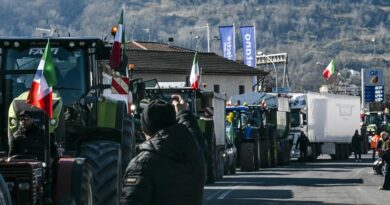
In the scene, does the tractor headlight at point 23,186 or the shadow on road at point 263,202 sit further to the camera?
the shadow on road at point 263,202

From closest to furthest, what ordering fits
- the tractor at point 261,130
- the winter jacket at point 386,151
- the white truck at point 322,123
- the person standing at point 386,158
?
the person standing at point 386,158, the winter jacket at point 386,151, the tractor at point 261,130, the white truck at point 322,123

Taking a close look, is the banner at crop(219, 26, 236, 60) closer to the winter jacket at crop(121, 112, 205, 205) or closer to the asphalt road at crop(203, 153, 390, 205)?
the asphalt road at crop(203, 153, 390, 205)

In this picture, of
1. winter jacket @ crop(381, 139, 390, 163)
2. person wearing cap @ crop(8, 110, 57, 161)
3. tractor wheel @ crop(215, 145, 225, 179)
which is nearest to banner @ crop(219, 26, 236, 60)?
tractor wheel @ crop(215, 145, 225, 179)

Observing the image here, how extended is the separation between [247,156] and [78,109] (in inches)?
962

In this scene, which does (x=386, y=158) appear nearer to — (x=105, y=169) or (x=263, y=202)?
(x=263, y=202)

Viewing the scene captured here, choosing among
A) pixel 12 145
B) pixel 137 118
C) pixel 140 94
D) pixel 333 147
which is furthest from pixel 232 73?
pixel 12 145

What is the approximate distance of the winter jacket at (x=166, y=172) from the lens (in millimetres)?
8031

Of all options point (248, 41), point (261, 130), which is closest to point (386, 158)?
point (261, 130)

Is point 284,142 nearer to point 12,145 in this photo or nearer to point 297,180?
point 297,180

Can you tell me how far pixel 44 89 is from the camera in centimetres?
1294

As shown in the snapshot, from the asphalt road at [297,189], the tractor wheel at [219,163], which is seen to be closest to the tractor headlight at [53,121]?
the asphalt road at [297,189]

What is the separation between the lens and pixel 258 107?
42094 millimetres

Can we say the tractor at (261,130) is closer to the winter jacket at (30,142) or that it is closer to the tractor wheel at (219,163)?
the tractor wheel at (219,163)

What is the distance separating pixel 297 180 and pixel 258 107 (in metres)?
9.80
